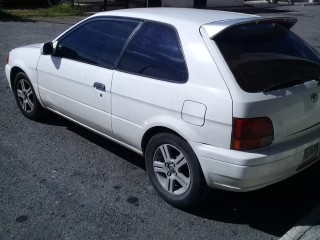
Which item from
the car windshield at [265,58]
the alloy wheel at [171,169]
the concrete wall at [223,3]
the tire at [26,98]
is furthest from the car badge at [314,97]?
the concrete wall at [223,3]

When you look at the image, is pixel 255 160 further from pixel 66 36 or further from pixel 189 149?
pixel 66 36

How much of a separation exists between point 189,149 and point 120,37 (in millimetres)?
1383

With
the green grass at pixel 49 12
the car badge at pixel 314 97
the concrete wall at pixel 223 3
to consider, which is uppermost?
the car badge at pixel 314 97

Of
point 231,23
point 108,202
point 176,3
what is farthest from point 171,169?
point 176,3

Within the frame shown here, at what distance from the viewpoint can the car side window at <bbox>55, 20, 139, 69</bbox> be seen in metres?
3.87

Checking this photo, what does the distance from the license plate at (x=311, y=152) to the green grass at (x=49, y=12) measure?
52.3 feet

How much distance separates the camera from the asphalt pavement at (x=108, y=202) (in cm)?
319

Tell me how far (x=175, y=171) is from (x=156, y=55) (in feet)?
3.35

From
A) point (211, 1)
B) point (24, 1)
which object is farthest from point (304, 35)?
point (24, 1)

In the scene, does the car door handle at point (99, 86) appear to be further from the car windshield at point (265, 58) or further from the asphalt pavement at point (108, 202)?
the car windshield at point (265, 58)

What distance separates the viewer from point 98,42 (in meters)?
4.11

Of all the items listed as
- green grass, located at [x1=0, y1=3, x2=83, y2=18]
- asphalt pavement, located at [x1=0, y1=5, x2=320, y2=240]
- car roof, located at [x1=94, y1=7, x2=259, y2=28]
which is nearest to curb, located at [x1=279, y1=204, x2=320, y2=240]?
asphalt pavement, located at [x1=0, y1=5, x2=320, y2=240]

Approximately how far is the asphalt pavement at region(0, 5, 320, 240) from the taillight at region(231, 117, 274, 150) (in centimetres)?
76

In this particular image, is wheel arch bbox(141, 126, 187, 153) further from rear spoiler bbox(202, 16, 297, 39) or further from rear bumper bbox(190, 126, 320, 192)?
rear spoiler bbox(202, 16, 297, 39)
